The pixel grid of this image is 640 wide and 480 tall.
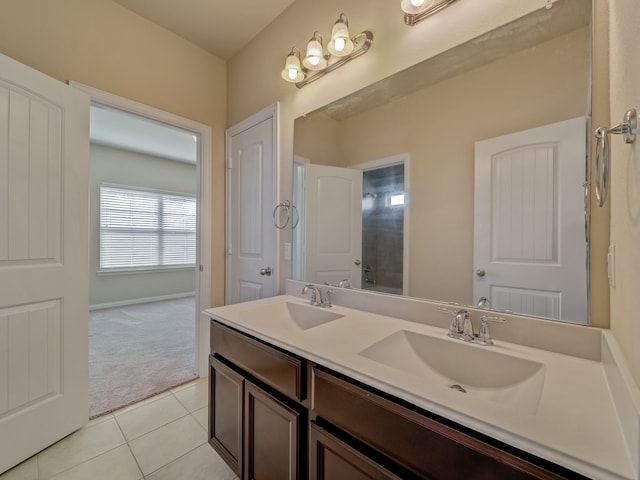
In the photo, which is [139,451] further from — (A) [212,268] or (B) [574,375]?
(B) [574,375]

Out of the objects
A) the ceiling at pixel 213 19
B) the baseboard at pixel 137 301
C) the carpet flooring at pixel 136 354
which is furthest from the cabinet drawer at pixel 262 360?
the baseboard at pixel 137 301

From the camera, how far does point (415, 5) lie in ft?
3.95

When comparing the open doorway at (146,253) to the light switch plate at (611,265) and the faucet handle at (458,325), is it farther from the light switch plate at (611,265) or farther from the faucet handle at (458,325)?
the light switch plate at (611,265)

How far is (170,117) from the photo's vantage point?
208 centimetres

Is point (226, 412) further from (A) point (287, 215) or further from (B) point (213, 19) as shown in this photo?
(B) point (213, 19)

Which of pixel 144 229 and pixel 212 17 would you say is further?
pixel 144 229

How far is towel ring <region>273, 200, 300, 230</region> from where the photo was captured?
1867mm

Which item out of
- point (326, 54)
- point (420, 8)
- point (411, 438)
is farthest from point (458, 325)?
point (326, 54)

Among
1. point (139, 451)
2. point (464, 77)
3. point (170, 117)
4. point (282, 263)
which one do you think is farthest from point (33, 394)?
point (464, 77)

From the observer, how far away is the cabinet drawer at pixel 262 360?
967 millimetres

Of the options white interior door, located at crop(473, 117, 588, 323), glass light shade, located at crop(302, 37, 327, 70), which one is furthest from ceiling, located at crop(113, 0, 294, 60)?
white interior door, located at crop(473, 117, 588, 323)

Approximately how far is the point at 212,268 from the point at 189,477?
4.50 feet

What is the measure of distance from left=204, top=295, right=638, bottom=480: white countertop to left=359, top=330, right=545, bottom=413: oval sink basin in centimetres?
3

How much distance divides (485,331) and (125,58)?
2.63 m
